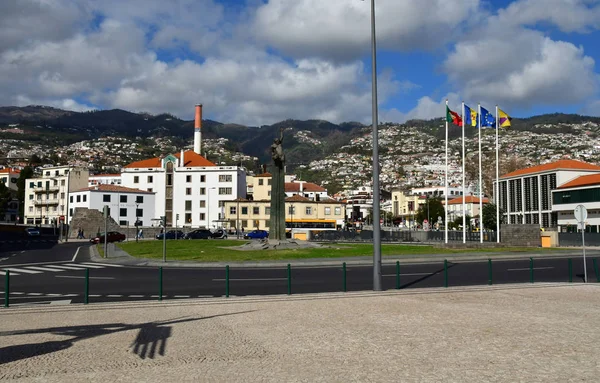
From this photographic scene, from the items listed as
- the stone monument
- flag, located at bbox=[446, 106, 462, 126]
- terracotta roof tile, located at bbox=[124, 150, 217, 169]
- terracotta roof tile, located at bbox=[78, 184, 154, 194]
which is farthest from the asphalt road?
terracotta roof tile, located at bbox=[124, 150, 217, 169]

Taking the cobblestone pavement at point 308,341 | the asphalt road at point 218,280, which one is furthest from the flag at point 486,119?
the cobblestone pavement at point 308,341

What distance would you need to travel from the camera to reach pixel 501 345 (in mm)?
9633

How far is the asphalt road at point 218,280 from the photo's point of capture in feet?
61.8

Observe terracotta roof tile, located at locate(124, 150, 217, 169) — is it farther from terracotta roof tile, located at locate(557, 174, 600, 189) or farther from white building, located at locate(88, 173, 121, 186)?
terracotta roof tile, located at locate(557, 174, 600, 189)

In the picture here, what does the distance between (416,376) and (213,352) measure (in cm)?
340

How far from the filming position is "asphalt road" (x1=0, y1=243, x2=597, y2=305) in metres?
18.8

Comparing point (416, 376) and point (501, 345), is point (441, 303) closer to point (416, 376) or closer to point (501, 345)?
point (501, 345)

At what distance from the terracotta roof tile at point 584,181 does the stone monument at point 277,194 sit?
169 feet

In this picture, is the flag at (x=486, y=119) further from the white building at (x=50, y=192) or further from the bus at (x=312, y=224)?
the white building at (x=50, y=192)

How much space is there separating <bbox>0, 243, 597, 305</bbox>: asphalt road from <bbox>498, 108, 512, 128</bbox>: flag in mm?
14195

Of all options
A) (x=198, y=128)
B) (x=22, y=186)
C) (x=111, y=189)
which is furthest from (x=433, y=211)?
(x=22, y=186)

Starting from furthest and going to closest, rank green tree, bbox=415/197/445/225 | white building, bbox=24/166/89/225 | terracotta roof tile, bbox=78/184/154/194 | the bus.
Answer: green tree, bbox=415/197/445/225 < white building, bbox=24/166/89/225 < the bus < terracotta roof tile, bbox=78/184/154/194

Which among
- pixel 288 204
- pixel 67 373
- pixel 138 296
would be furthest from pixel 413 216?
pixel 67 373

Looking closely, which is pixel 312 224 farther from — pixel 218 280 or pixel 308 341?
pixel 308 341
